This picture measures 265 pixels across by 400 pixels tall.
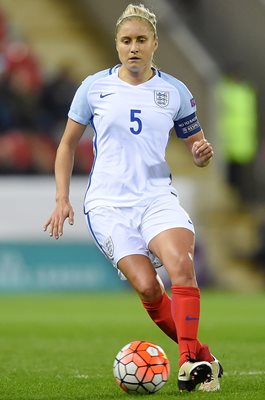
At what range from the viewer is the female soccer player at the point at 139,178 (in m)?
A: 6.27

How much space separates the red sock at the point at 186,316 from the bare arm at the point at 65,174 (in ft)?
2.44

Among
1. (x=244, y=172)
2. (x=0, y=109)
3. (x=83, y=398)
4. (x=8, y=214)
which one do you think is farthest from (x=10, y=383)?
(x=244, y=172)

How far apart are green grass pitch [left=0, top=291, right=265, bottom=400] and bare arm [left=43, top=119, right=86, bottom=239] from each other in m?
0.96

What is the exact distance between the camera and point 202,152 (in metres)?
6.39

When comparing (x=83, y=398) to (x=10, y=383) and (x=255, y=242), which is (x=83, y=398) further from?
(x=255, y=242)

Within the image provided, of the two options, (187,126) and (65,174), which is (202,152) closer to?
(187,126)

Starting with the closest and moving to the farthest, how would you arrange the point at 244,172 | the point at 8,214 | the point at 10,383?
the point at 10,383, the point at 8,214, the point at 244,172

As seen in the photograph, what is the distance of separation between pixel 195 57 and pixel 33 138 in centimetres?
368

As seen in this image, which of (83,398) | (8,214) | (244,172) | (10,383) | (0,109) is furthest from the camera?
(244,172)

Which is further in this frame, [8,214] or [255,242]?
[255,242]

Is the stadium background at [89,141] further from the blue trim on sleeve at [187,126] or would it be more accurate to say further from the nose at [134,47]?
the nose at [134,47]

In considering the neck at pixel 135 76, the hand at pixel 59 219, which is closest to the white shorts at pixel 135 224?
the hand at pixel 59 219

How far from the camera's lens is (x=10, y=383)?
22.6 feet

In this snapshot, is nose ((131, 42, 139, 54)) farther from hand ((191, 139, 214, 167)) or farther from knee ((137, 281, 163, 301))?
knee ((137, 281, 163, 301))
